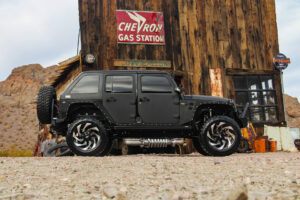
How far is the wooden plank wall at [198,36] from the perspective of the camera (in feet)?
41.1

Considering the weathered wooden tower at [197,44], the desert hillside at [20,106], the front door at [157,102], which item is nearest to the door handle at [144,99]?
the front door at [157,102]

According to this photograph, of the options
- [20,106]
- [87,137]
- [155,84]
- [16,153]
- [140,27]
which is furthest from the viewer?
[20,106]

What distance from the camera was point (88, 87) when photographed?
303 inches

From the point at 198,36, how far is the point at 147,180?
409 inches

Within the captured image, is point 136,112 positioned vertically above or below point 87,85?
below

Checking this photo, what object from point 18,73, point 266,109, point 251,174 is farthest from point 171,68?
point 18,73

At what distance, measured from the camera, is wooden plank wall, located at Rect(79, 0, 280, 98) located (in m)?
12.5

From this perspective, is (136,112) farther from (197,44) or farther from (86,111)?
(197,44)

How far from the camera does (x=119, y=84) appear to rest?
25.4ft

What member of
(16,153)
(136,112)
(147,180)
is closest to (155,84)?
(136,112)

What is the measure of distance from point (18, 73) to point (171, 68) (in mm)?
66910

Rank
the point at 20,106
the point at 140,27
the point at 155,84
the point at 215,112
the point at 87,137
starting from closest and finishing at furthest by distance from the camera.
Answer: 1. the point at 87,137
2. the point at 155,84
3. the point at 215,112
4. the point at 140,27
5. the point at 20,106

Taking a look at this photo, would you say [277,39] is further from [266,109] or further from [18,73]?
[18,73]

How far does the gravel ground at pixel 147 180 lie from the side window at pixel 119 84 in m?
2.19
